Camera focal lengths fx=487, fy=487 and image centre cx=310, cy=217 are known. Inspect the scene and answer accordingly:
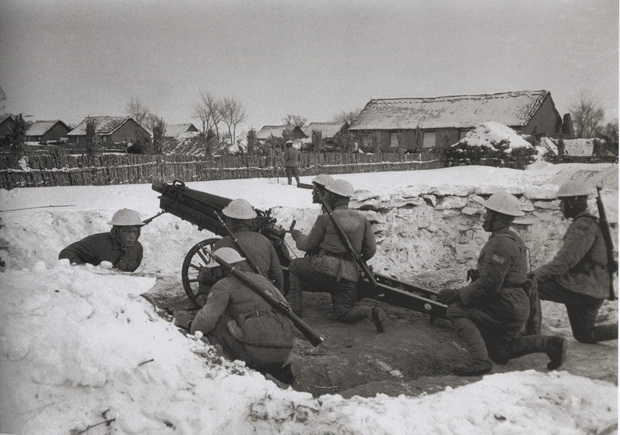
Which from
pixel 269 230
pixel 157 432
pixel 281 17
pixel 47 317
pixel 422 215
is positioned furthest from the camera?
pixel 422 215

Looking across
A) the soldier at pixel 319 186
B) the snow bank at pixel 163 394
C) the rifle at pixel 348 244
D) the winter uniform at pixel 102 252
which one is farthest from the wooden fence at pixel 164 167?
the snow bank at pixel 163 394

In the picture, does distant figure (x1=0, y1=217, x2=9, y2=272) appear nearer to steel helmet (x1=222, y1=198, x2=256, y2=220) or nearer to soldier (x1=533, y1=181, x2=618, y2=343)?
steel helmet (x1=222, y1=198, x2=256, y2=220)

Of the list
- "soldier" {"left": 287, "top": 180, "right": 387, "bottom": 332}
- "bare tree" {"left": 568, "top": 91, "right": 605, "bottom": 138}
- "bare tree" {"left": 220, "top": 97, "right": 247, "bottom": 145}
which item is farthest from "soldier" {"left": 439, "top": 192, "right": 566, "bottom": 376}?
"bare tree" {"left": 220, "top": 97, "right": 247, "bottom": 145}

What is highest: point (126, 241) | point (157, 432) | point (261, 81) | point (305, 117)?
point (261, 81)

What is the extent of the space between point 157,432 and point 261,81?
321cm

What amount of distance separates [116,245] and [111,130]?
1.18m

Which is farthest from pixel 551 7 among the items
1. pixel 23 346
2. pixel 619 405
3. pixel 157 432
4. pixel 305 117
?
pixel 23 346

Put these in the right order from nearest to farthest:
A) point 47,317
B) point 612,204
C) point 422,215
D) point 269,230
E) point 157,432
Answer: point 157,432 < point 47,317 < point 612,204 < point 269,230 < point 422,215

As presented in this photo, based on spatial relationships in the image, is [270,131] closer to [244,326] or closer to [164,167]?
[164,167]

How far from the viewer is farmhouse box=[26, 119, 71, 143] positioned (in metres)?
4.27

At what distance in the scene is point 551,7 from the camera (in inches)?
148

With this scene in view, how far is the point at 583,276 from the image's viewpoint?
3863mm

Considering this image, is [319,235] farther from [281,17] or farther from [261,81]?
[281,17]

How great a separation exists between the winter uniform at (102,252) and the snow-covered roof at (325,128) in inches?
96.0
